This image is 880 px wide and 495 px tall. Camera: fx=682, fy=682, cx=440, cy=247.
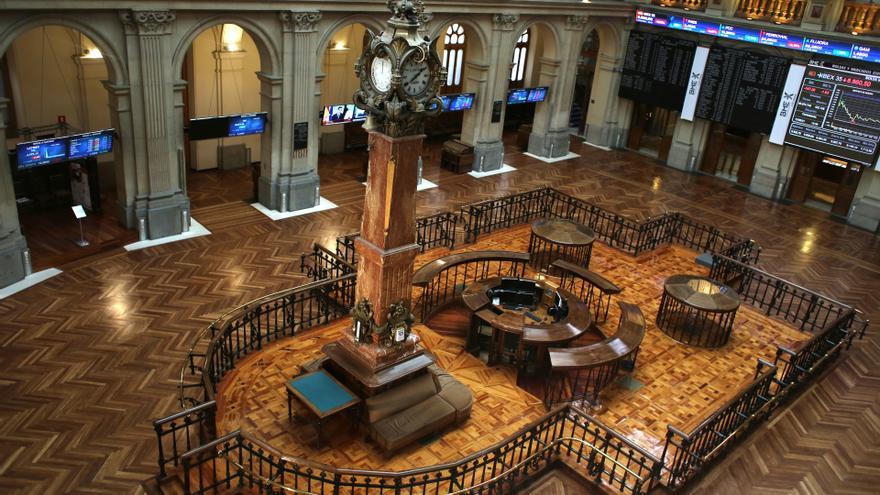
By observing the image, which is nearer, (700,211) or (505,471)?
(505,471)

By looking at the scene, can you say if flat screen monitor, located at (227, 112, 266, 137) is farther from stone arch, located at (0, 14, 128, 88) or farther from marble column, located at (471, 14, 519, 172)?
marble column, located at (471, 14, 519, 172)

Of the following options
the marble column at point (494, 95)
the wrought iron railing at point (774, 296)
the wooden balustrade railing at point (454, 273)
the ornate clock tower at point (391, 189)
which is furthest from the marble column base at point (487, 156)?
the ornate clock tower at point (391, 189)

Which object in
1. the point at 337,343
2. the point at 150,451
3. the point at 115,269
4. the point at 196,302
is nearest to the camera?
the point at 150,451

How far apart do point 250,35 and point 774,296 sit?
10571mm

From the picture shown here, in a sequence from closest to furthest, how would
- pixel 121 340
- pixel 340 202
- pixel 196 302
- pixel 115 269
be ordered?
pixel 121 340 → pixel 196 302 → pixel 115 269 → pixel 340 202

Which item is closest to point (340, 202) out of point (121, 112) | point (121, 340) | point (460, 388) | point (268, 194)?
point (268, 194)

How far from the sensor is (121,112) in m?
11.4

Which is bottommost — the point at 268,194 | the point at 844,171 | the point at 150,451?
the point at 150,451

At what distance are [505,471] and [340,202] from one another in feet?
29.0

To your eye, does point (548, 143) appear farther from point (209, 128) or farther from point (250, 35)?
point (209, 128)

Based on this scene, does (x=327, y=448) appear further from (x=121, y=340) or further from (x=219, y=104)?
(x=219, y=104)

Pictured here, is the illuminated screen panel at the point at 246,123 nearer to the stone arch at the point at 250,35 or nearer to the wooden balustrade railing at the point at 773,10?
the stone arch at the point at 250,35

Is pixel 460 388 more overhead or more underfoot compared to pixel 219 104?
more underfoot

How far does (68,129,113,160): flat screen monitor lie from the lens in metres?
11.4
